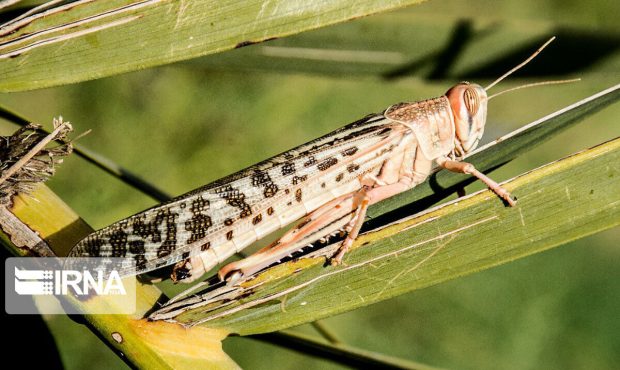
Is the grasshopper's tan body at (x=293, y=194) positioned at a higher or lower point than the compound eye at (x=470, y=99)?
lower

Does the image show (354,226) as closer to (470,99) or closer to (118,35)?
(118,35)

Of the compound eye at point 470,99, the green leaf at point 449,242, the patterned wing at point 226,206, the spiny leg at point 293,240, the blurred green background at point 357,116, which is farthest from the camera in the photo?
the blurred green background at point 357,116

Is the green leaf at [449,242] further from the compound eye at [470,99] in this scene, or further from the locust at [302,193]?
the compound eye at [470,99]

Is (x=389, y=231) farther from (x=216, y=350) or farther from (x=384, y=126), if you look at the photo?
(x=384, y=126)

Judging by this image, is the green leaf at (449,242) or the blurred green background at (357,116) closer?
the green leaf at (449,242)

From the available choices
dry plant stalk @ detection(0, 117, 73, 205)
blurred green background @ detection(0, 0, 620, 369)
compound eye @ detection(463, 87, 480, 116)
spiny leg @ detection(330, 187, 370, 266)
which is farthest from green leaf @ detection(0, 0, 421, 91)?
blurred green background @ detection(0, 0, 620, 369)

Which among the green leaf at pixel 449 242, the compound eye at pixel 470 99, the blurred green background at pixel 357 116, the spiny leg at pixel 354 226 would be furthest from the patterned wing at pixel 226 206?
the blurred green background at pixel 357 116

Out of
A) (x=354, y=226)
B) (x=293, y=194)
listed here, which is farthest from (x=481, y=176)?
(x=293, y=194)
